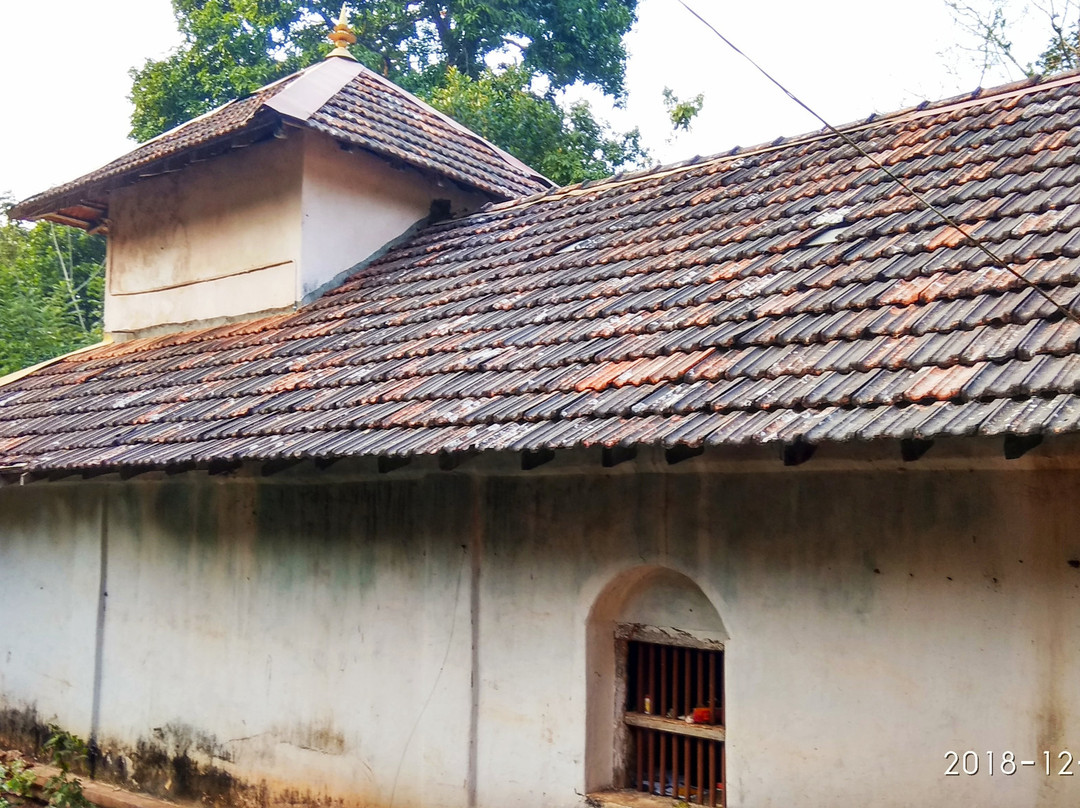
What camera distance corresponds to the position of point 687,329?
19.9ft

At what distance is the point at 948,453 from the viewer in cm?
475

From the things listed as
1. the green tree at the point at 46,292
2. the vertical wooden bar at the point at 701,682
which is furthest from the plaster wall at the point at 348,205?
the green tree at the point at 46,292

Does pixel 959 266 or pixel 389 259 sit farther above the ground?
pixel 389 259

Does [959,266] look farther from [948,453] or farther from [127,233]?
[127,233]

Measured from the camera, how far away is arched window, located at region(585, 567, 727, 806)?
5773 mm

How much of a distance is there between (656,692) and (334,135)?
6363mm

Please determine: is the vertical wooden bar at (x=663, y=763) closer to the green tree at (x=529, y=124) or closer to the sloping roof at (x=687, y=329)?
the sloping roof at (x=687, y=329)

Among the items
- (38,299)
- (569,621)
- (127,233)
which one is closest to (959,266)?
(569,621)

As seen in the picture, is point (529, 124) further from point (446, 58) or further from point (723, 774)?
point (723, 774)

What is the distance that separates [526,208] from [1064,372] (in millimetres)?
6721
